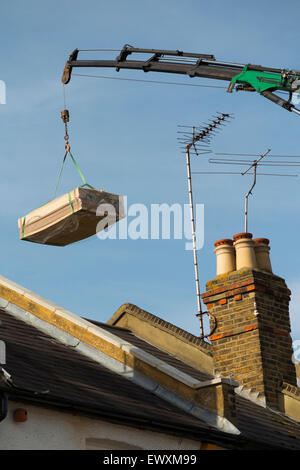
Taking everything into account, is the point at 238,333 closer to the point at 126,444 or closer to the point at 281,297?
the point at 281,297

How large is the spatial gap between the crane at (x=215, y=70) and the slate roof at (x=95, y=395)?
5.42 m

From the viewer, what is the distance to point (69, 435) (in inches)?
415

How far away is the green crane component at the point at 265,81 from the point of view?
14.9m

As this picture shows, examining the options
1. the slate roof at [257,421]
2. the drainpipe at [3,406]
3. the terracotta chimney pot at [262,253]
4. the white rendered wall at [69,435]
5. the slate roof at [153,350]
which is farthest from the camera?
the terracotta chimney pot at [262,253]

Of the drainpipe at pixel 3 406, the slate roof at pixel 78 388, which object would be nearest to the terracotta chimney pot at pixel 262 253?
the slate roof at pixel 78 388

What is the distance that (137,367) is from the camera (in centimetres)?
1402

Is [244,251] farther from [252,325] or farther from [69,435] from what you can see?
[69,435]

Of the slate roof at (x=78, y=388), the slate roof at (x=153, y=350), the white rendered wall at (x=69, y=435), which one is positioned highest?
the slate roof at (x=153, y=350)

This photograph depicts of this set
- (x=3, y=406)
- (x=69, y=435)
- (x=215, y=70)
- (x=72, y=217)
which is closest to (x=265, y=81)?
(x=215, y=70)

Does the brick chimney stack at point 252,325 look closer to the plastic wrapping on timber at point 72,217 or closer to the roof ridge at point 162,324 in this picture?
the roof ridge at point 162,324

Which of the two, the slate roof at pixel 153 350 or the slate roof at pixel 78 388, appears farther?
the slate roof at pixel 153 350

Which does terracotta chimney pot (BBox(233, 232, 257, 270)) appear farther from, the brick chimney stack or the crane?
the crane
